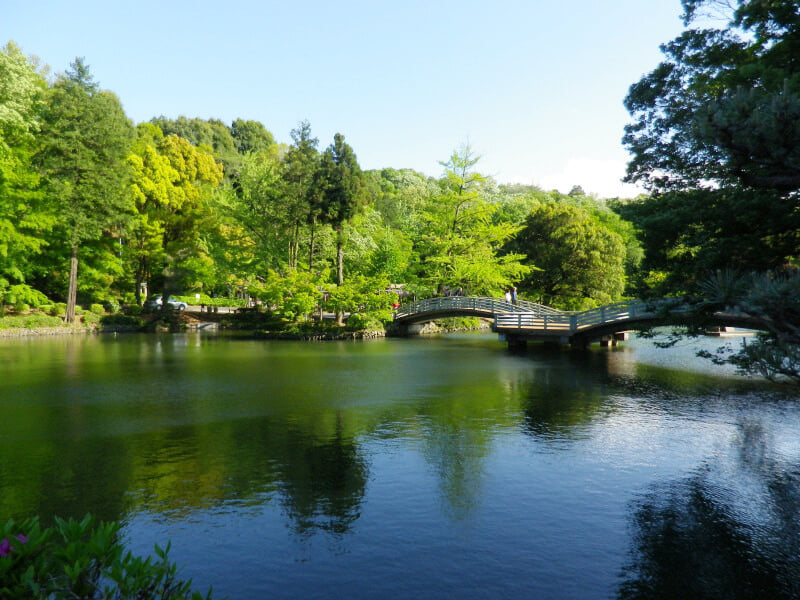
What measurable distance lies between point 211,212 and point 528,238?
2564cm

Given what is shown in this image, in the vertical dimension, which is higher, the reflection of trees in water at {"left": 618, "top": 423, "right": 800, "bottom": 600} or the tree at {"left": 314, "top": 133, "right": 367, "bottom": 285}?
the tree at {"left": 314, "top": 133, "right": 367, "bottom": 285}

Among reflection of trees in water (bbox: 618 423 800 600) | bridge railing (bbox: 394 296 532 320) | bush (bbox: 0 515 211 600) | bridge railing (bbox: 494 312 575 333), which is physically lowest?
reflection of trees in water (bbox: 618 423 800 600)

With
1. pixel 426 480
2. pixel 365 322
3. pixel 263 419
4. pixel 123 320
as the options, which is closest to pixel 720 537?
pixel 426 480

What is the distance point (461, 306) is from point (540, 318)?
6.14 m

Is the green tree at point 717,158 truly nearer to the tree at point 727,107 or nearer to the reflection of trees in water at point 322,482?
the tree at point 727,107

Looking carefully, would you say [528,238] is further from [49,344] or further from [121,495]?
[121,495]

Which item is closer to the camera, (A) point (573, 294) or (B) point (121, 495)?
(B) point (121, 495)

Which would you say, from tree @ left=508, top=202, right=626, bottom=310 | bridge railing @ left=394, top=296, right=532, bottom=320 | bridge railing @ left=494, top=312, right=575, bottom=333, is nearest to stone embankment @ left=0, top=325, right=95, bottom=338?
bridge railing @ left=394, top=296, right=532, bottom=320

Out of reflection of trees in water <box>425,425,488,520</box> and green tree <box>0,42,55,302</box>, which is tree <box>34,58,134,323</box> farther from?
reflection of trees in water <box>425,425,488,520</box>

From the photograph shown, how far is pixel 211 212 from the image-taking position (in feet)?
146

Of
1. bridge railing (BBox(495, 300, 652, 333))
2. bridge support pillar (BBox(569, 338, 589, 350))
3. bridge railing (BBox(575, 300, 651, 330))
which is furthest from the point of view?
bridge support pillar (BBox(569, 338, 589, 350))

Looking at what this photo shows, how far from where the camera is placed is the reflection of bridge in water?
27812 mm

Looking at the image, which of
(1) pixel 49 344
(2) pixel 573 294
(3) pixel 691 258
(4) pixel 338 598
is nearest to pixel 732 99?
(4) pixel 338 598

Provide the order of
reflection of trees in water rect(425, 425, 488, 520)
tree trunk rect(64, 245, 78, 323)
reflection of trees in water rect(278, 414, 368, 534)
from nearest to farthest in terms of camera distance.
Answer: reflection of trees in water rect(278, 414, 368, 534)
reflection of trees in water rect(425, 425, 488, 520)
tree trunk rect(64, 245, 78, 323)
